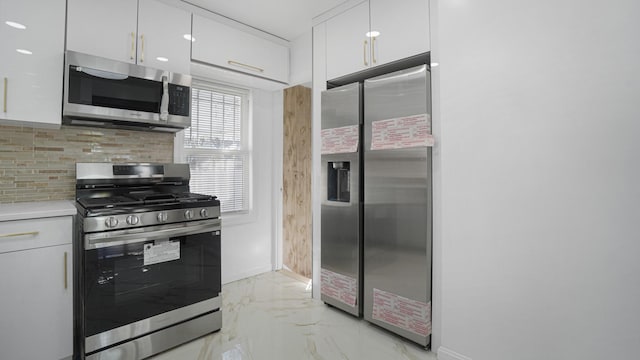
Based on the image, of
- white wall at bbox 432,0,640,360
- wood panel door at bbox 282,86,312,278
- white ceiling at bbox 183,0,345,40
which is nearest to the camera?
white wall at bbox 432,0,640,360

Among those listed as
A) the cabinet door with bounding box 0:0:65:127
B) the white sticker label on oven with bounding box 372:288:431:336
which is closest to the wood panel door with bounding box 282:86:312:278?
the white sticker label on oven with bounding box 372:288:431:336

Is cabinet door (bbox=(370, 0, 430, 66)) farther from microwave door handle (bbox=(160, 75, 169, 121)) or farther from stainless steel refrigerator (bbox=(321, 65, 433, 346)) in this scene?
microwave door handle (bbox=(160, 75, 169, 121))

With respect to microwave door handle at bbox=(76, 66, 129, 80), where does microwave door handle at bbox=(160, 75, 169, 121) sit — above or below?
below

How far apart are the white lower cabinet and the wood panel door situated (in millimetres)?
2020

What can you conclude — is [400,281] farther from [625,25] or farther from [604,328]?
[625,25]

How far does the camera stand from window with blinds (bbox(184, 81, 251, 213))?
2.92 m

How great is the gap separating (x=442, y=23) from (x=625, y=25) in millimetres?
813

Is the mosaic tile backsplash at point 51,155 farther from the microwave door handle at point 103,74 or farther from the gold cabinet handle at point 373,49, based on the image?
the gold cabinet handle at point 373,49

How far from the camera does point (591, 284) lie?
4.29 ft

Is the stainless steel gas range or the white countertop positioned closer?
the white countertop

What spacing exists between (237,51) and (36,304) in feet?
7.52

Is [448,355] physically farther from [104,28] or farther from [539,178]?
[104,28]

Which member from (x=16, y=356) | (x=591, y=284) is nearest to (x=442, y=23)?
Result: (x=591, y=284)

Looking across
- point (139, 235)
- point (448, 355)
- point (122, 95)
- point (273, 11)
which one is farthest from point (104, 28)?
point (448, 355)
